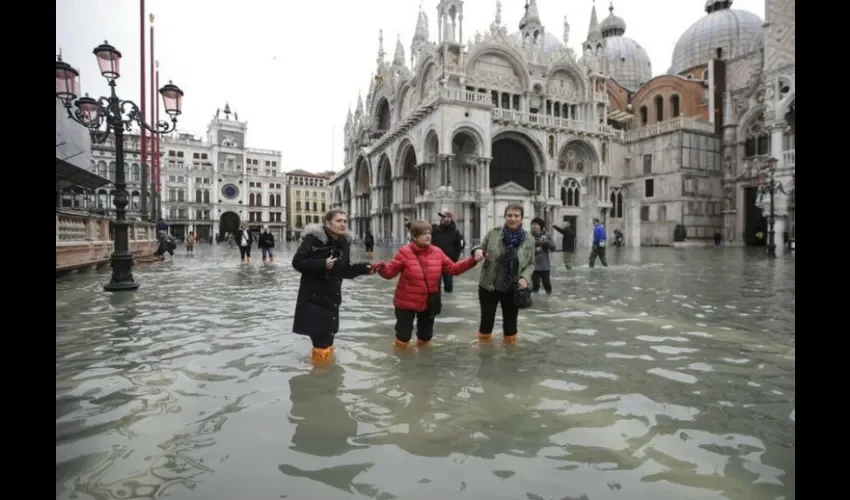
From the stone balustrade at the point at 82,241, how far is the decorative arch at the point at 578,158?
27473mm

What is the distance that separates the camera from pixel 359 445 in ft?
9.75

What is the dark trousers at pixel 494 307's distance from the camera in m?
5.36

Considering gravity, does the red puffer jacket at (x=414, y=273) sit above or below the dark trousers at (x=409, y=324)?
above

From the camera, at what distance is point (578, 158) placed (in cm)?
3528

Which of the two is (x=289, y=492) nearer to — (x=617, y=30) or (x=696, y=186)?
(x=696, y=186)

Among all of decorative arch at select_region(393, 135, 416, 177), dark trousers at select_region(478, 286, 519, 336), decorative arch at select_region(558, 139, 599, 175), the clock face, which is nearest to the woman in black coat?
dark trousers at select_region(478, 286, 519, 336)

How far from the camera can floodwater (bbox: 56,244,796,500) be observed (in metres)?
2.58

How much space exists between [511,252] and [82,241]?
13.3 metres

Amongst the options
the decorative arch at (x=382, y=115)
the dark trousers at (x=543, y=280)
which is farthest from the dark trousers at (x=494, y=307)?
the decorative arch at (x=382, y=115)

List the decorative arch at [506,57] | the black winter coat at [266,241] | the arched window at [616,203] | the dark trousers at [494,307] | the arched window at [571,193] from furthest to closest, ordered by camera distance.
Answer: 1. the arched window at [616,203]
2. the arched window at [571,193]
3. the decorative arch at [506,57]
4. the black winter coat at [266,241]
5. the dark trousers at [494,307]

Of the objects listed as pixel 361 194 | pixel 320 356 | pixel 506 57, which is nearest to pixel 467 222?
pixel 506 57

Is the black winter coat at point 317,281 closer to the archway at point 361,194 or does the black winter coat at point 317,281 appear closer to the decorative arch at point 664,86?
the archway at point 361,194
